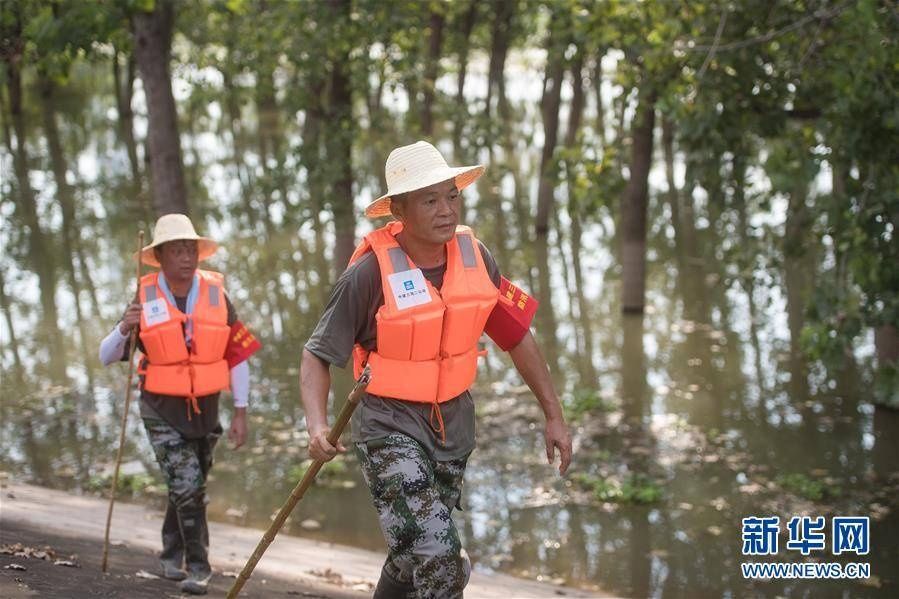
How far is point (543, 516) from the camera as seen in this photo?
29.3 feet

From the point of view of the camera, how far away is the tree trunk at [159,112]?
10656 millimetres

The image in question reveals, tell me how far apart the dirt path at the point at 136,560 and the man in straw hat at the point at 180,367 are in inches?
11.8

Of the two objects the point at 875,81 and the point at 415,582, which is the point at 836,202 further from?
the point at 415,582

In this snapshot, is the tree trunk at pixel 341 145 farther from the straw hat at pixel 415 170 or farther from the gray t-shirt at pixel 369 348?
the gray t-shirt at pixel 369 348

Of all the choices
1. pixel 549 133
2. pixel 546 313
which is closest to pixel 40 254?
pixel 546 313

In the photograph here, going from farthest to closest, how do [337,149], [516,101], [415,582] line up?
[516,101], [337,149], [415,582]

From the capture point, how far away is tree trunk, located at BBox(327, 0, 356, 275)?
13.6 meters

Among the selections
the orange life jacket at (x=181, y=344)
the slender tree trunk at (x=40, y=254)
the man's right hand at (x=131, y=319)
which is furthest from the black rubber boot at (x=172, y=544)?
the slender tree trunk at (x=40, y=254)

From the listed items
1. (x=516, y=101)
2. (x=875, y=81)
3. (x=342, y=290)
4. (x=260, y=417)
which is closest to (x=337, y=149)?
(x=260, y=417)

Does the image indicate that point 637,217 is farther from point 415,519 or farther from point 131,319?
point 415,519

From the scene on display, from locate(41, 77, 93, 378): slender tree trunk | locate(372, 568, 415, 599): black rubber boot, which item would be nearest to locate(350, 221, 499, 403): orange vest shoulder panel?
locate(372, 568, 415, 599): black rubber boot

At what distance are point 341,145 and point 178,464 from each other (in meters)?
7.93

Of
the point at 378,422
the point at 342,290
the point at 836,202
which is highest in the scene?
the point at 836,202

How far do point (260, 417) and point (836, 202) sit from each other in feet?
18.7
